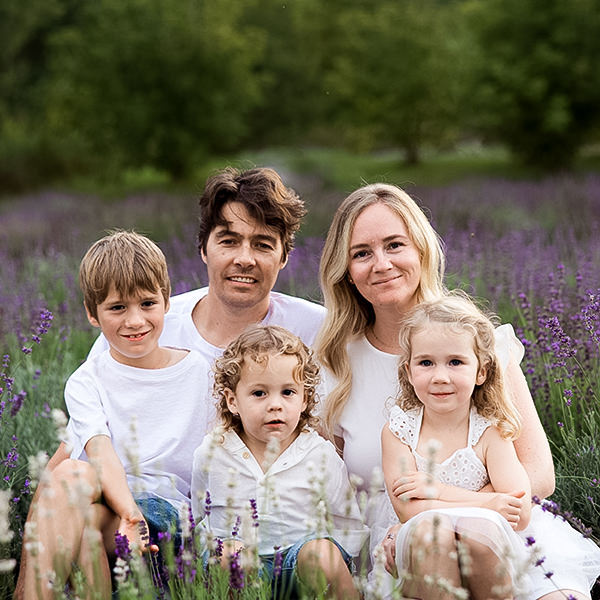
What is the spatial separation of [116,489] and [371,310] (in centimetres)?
119

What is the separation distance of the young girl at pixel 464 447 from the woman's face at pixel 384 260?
0.20 metres

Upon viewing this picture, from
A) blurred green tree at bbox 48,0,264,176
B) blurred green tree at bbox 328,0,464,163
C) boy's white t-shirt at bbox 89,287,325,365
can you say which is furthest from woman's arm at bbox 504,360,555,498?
blurred green tree at bbox 328,0,464,163

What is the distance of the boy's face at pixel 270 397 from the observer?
2795mm

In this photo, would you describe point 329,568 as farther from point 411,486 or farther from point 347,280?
point 347,280

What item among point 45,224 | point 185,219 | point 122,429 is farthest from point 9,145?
point 122,429

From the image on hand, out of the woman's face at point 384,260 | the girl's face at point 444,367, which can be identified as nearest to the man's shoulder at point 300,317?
the woman's face at point 384,260

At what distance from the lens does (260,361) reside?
9.29 feet

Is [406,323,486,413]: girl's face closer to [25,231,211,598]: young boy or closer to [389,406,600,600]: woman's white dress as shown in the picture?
[389,406,600,600]: woman's white dress

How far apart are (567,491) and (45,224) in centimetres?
747

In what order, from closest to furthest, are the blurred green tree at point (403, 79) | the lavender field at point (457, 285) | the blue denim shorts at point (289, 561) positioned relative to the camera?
the blue denim shorts at point (289, 561) → the lavender field at point (457, 285) → the blurred green tree at point (403, 79)

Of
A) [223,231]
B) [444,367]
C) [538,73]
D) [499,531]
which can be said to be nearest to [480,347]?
[444,367]

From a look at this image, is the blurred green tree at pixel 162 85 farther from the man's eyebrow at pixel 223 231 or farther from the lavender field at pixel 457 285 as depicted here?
the man's eyebrow at pixel 223 231

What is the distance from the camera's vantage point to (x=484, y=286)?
522cm

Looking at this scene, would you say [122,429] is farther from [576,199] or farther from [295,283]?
[576,199]
